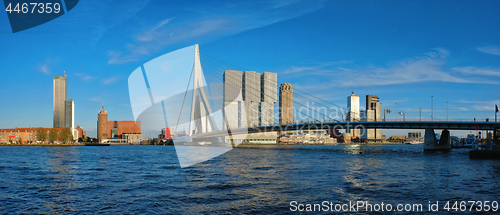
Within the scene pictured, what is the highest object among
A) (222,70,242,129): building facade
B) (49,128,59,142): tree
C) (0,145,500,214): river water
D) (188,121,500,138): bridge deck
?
(222,70,242,129): building facade

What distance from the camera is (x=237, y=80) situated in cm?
17812

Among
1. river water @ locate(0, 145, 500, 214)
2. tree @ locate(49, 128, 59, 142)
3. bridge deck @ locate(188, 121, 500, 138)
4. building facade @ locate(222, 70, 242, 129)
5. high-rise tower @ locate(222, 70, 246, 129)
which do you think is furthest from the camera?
tree @ locate(49, 128, 59, 142)

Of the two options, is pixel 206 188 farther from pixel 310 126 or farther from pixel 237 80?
pixel 237 80

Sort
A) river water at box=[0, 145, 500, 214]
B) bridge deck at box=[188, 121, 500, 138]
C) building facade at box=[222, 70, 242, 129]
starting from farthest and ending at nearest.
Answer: building facade at box=[222, 70, 242, 129] → bridge deck at box=[188, 121, 500, 138] → river water at box=[0, 145, 500, 214]

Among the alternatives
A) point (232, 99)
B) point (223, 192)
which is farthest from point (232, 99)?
point (223, 192)

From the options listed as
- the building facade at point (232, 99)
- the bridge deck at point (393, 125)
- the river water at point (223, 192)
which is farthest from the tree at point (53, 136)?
the river water at point (223, 192)

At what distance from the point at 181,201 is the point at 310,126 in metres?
65.7

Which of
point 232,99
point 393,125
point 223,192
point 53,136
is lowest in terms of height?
point 53,136

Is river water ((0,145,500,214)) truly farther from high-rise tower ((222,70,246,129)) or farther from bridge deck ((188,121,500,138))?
high-rise tower ((222,70,246,129))

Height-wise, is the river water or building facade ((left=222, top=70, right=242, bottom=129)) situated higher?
building facade ((left=222, top=70, right=242, bottom=129))

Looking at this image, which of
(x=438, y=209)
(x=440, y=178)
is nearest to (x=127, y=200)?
(x=438, y=209)

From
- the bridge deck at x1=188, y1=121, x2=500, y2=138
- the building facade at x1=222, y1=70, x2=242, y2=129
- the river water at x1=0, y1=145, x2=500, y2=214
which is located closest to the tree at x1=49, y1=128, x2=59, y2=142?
the building facade at x1=222, y1=70, x2=242, y2=129

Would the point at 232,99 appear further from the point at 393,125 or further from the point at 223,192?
the point at 223,192

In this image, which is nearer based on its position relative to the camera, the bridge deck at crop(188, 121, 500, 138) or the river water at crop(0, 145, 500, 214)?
the river water at crop(0, 145, 500, 214)
